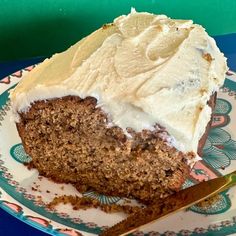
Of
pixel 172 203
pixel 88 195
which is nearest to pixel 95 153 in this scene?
pixel 88 195

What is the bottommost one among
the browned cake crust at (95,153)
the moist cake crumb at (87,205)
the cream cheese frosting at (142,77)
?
the moist cake crumb at (87,205)

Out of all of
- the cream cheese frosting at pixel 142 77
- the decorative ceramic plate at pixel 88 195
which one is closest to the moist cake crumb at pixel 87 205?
the decorative ceramic plate at pixel 88 195

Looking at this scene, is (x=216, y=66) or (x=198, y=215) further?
(x=216, y=66)

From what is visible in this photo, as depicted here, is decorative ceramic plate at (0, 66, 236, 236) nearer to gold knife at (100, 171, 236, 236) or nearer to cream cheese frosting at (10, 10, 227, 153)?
gold knife at (100, 171, 236, 236)

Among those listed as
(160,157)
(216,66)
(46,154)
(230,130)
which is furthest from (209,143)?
(46,154)

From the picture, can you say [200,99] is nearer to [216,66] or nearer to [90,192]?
[216,66]

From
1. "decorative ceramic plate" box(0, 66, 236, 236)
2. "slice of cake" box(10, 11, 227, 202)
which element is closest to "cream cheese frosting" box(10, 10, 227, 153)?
"slice of cake" box(10, 11, 227, 202)

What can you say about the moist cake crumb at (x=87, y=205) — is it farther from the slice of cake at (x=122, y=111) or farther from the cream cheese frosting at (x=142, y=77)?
the cream cheese frosting at (x=142, y=77)
